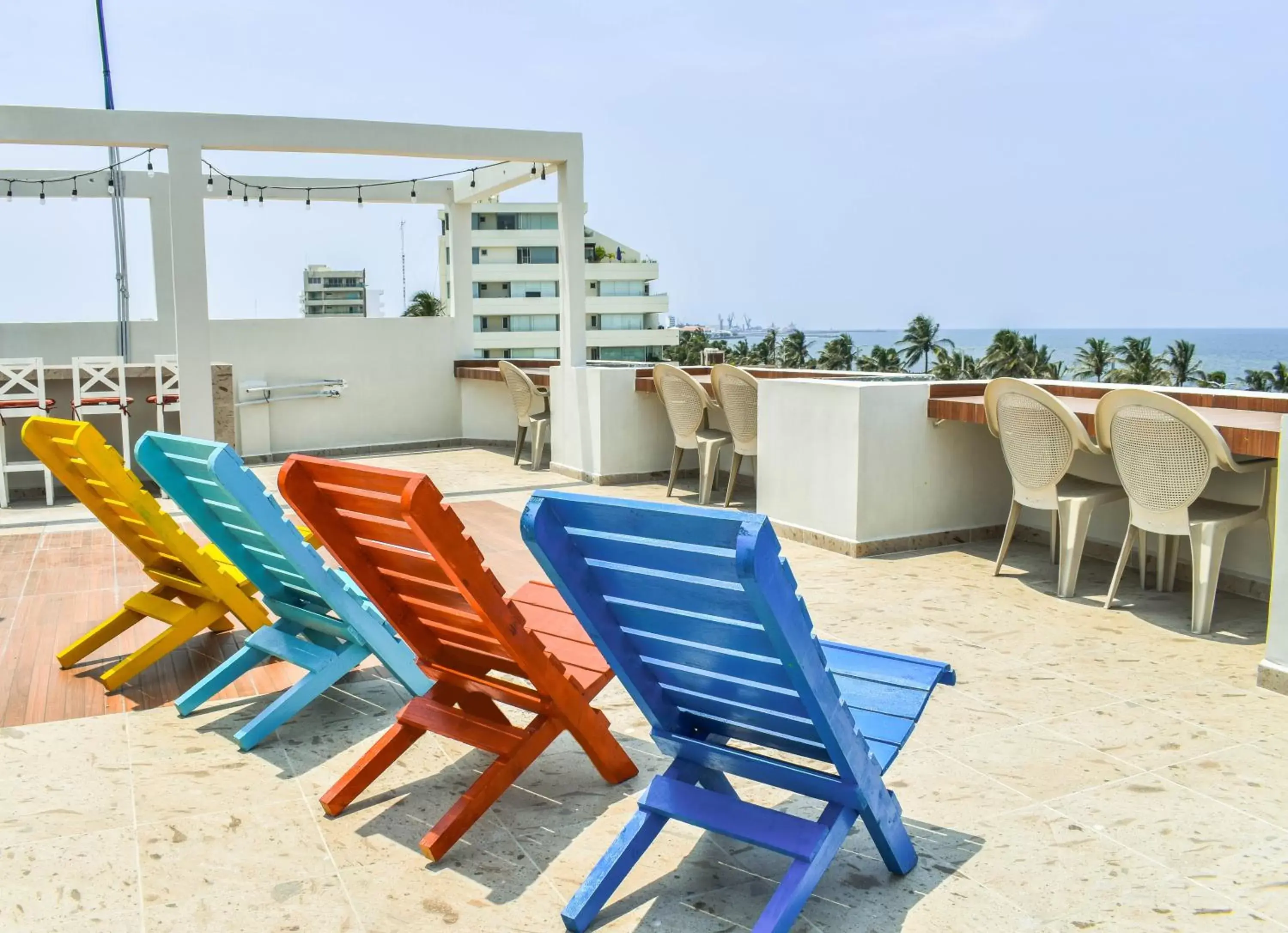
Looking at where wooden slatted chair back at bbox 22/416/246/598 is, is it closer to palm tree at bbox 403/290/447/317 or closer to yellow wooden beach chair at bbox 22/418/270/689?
yellow wooden beach chair at bbox 22/418/270/689

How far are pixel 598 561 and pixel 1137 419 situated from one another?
3133 mm

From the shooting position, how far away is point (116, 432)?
906cm

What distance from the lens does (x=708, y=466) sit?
24.2 feet

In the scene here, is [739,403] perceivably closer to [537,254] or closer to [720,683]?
[720,683]

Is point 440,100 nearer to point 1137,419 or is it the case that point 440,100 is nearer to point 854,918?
point 1137,419

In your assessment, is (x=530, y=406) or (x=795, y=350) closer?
(x=530, y=406)

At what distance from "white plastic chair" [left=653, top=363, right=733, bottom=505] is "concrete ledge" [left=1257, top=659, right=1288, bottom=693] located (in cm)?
390

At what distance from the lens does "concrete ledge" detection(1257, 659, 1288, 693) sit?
12.1 feet

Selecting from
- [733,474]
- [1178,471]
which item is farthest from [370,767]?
[733,474]

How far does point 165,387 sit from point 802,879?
26.0ft

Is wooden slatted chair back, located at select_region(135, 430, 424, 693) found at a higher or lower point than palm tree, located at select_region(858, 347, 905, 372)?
higher

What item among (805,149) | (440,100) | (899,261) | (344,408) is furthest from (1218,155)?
(344,408)

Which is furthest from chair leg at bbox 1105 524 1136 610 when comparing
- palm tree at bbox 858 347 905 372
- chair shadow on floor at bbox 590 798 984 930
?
palm tree at bbox 858 347 905 372

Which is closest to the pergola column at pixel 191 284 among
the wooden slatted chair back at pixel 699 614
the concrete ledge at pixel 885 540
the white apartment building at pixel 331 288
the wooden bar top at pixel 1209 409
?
the concrete ledge at pixel 885 540
